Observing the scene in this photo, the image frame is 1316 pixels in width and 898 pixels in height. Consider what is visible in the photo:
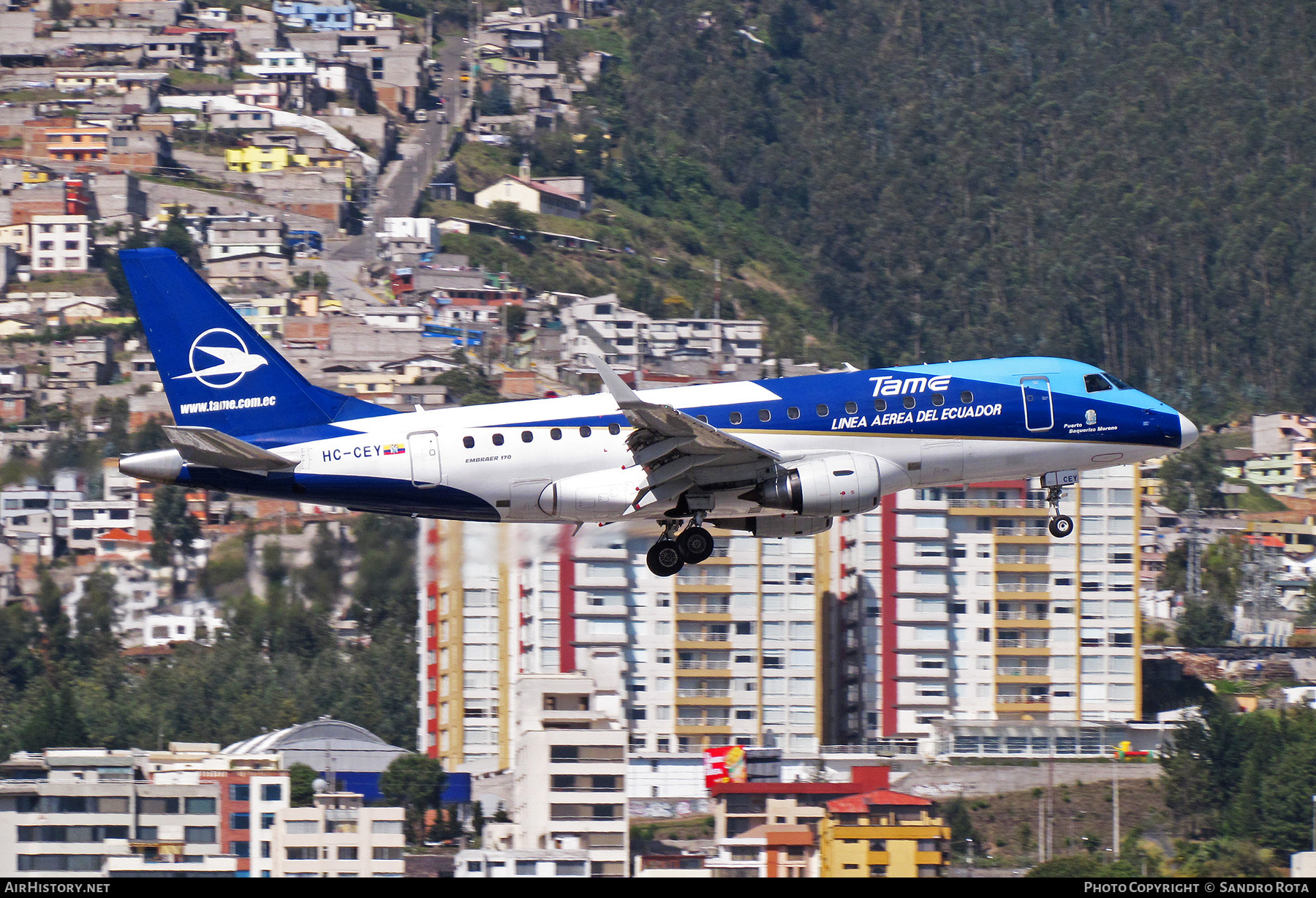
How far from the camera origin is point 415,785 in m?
113

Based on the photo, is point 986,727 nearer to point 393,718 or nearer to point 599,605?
point 599,605

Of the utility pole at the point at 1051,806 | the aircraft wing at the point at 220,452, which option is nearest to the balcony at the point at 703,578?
the utility pole at the point at 1051,806

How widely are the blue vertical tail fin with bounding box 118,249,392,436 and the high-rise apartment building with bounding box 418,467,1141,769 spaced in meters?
62.3

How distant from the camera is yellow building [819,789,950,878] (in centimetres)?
8050

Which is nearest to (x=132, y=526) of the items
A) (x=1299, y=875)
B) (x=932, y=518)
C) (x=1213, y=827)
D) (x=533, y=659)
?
(x=533, y=659)

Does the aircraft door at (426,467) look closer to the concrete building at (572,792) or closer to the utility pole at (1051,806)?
the concrete building at (572,792)

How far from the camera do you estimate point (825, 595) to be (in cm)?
11444

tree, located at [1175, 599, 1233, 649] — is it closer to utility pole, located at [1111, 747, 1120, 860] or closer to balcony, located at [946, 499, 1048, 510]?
utility pole, located at [1111, 747, 1120, 860]

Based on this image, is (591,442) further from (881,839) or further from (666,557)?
(881,839)

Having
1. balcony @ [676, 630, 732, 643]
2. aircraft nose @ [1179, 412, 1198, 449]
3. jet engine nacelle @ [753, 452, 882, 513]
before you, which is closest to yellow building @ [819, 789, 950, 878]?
balcony @ [676, 630, 732, 643]

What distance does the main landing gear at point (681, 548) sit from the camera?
146 ft

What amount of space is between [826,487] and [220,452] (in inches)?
537

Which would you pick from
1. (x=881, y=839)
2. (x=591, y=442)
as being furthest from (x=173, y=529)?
(x=591, y=442)
